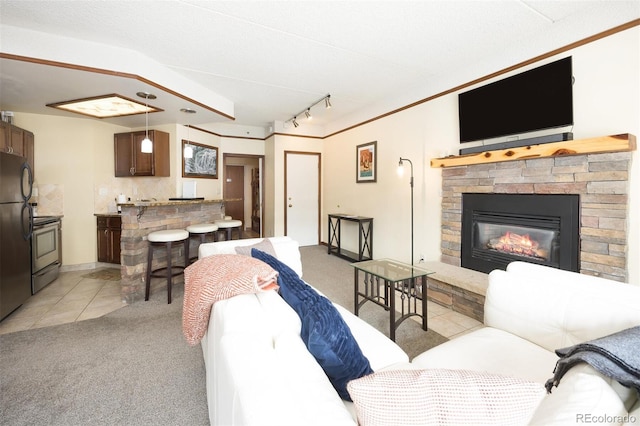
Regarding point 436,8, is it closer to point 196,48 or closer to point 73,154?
point 196,48

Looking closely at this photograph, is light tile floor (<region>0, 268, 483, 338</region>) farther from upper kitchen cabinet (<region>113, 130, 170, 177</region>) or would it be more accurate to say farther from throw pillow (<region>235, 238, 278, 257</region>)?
upper kitchen cabinet (<region>113, 130, 170, 177</region>)

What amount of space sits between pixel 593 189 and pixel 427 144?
1.78 metres

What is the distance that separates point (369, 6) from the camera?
2211 mm

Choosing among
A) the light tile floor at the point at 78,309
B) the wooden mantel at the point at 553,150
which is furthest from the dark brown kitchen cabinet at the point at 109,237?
the wooden mantel at the point at 553,150

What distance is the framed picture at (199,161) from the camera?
4.90 metres

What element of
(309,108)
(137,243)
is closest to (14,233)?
(137,243)

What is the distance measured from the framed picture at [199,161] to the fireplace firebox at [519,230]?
171 inches

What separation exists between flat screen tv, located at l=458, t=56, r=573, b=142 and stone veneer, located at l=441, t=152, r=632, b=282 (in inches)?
13.5

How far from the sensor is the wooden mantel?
2.02 metres

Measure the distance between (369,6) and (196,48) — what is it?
1.78 metres

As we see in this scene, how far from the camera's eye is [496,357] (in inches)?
53.1

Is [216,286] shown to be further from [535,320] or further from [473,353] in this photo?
[535,320]

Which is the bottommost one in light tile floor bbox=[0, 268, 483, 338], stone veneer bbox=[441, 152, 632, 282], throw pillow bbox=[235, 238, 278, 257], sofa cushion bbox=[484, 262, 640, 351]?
light tile floor bbox=[0, 268, 483, 338]

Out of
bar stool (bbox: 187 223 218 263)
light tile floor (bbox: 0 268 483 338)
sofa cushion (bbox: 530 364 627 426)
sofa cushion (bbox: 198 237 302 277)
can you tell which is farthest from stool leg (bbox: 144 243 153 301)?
sofa cushion (bbox: 530 364 627 426)
